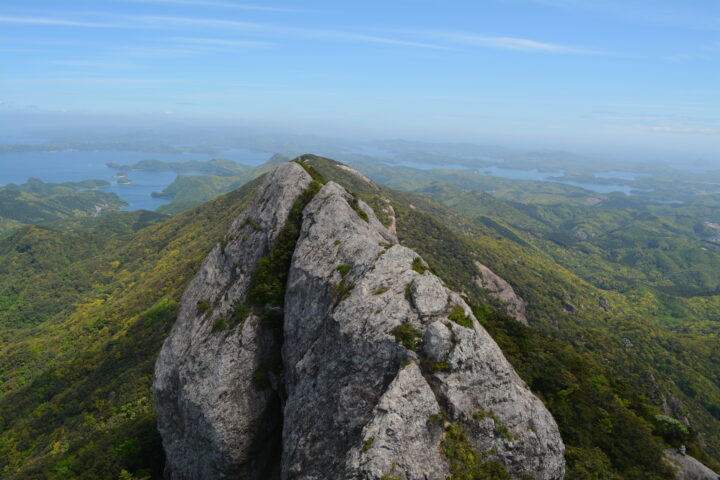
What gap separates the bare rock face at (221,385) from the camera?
2764 cm

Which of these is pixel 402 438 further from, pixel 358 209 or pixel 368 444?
pixel 358 209

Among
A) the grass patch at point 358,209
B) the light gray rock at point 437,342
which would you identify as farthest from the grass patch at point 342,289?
the grass patch at point 358,209

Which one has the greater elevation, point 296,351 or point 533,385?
point 296,351

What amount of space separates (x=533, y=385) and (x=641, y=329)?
532ft

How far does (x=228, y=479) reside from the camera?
90.7 feet

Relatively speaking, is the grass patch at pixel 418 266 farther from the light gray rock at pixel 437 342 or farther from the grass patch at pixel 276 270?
the grass patch at pixel 276 270

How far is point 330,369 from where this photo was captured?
74.3 feet

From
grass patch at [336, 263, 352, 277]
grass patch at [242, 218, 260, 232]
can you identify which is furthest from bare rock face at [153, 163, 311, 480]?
grass patch at [336, 263, 352, 277]

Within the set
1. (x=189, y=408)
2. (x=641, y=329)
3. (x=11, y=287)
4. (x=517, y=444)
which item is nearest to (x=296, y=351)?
(x=189, y=408)

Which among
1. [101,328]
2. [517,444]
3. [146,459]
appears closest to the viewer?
[517,444]

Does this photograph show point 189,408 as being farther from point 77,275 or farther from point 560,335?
point 77,275

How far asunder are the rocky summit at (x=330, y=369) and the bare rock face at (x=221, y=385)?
0.12 metres

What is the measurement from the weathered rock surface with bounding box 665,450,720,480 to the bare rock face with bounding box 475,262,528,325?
9143cm

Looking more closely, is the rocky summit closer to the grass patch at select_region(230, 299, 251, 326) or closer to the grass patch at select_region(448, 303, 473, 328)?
the grass patch at select_region(448, 303, 473, 328)
